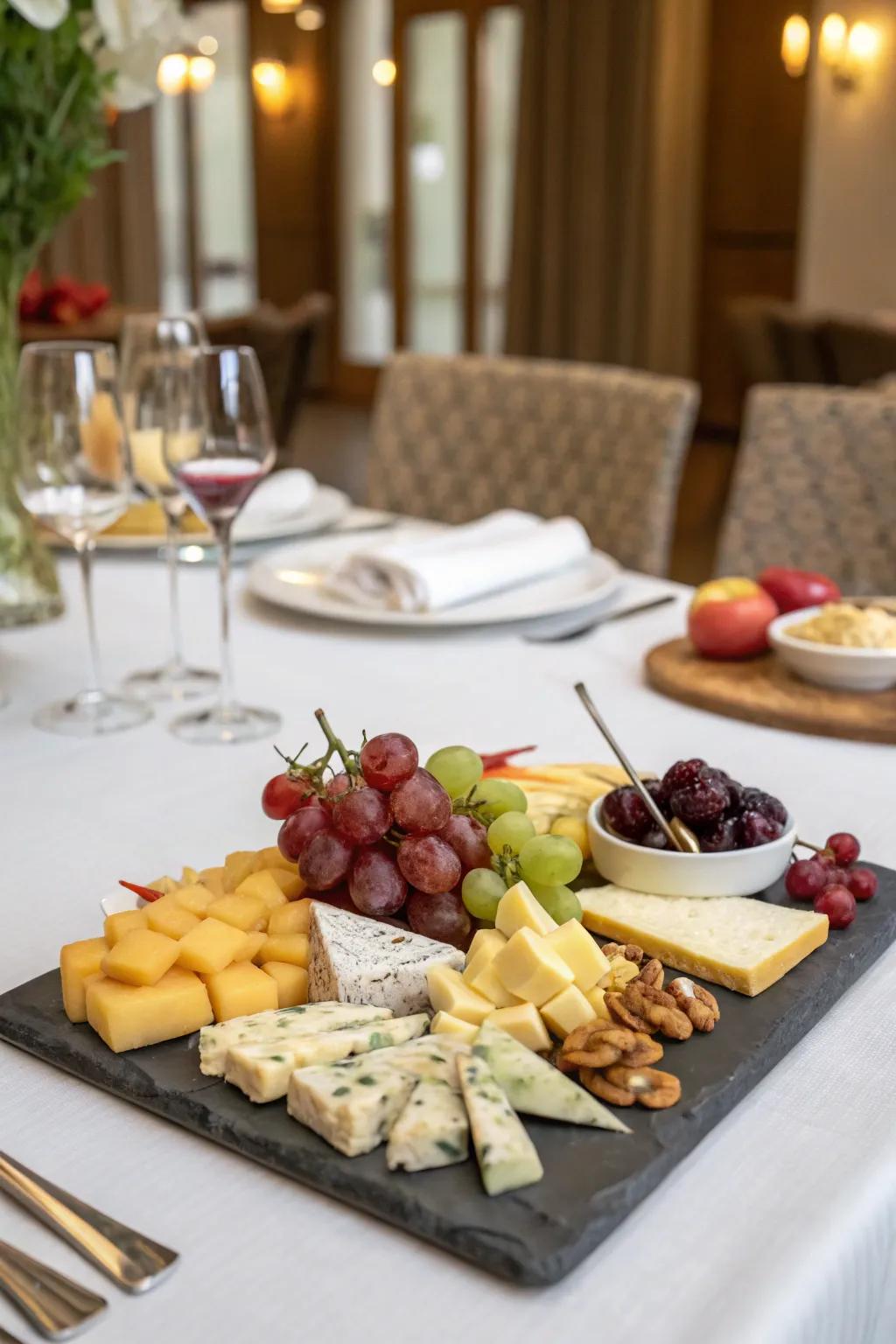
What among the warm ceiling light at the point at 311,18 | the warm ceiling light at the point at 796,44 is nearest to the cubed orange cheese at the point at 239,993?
the warm ceiling light at the point at 796,44

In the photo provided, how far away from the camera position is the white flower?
115 centimetres

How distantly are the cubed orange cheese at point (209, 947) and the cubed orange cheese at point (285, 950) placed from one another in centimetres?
2

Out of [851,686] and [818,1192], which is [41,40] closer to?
[851,686]

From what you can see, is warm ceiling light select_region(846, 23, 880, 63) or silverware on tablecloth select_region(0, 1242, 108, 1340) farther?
warm ceiling light select_region(846, 23, 880, 63)

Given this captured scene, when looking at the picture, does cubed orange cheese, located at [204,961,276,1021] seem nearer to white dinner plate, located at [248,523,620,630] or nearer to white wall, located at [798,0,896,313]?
white dinner plate, located at [248,523,620,630]

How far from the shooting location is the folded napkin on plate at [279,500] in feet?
6.01

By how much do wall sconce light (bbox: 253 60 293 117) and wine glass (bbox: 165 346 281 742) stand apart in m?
9.25

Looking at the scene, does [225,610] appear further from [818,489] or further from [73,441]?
[818,489]

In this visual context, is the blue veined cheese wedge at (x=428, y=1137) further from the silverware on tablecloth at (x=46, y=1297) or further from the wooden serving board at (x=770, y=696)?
the wooden serving board at (x=770, y=696)

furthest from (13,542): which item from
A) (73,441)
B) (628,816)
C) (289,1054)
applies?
(289,1054)

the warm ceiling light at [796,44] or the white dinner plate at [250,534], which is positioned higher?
the warm ceiling light at [796,44]

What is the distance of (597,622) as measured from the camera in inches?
60.3

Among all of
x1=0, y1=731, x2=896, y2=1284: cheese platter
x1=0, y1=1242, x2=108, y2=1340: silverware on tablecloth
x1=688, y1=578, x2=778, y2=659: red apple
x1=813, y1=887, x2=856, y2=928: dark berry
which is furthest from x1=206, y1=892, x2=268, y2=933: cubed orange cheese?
x1=688, y1=578, x2=778, y2=659: red apple

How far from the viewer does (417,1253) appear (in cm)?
56
